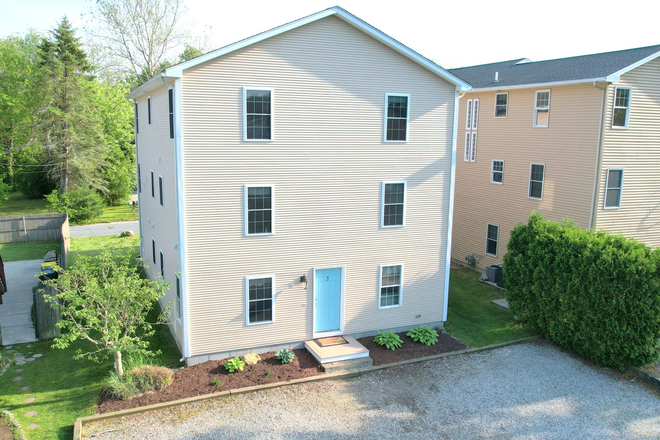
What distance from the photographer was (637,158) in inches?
701

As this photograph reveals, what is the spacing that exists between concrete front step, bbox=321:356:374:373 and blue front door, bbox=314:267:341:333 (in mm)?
1512

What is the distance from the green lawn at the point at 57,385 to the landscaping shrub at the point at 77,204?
2193 centimetres

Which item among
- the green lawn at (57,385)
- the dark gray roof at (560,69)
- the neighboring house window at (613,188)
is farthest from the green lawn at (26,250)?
the neighboring house window at (613,188)

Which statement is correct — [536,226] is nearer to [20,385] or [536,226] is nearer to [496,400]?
[496,400]

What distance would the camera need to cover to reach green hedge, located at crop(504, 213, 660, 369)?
1225 cm

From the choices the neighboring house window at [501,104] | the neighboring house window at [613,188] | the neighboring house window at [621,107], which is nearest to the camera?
the neighboring house window at [621,107]

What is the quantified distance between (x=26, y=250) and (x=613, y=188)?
1108 inches

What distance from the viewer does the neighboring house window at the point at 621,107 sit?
17.0m

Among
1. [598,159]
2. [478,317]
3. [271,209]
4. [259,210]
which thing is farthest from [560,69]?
[259,210]

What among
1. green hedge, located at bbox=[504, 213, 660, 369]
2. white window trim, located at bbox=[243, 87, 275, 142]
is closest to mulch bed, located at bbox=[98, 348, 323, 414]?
white window trim, located at bbox=[243, 87, 275, 142]

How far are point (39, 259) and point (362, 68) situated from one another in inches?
771

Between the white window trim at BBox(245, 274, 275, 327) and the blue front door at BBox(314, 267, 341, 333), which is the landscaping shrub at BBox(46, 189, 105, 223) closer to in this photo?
the white window trim at BBox(245, 274, 275, 327)

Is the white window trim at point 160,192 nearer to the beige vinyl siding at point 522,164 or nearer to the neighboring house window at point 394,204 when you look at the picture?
the neighboring house window at point 394,204

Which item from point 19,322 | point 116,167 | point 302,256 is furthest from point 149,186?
point 116,167
